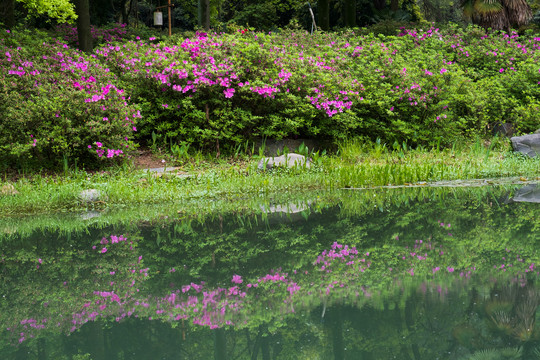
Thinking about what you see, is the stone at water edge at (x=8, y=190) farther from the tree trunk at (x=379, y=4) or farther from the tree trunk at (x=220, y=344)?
the tree trunk at (x=379, y=4)

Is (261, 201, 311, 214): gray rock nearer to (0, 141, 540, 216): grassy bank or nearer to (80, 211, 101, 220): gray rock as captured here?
(0, 141, 540, 216): grassy bank

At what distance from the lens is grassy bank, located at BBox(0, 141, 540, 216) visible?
877 cm

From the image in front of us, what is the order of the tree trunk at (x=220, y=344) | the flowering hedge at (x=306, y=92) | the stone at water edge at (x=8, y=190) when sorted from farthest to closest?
1. the flowering hedge at (x=306, y=92)
2. the stone at water edge at (x=8, y=190)
3. the tree trunk at (x=220, y=344)

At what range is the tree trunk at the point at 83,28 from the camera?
50.1 ft

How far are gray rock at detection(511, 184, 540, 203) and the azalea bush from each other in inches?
252

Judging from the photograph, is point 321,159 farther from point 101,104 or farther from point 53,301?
point 53,301

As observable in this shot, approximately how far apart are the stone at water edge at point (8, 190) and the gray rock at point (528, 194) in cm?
708

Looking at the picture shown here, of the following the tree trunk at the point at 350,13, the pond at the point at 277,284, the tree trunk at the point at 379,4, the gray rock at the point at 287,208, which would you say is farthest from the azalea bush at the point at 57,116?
the tree trunk at the point at 379,4

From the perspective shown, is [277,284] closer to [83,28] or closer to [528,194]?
[528,194]

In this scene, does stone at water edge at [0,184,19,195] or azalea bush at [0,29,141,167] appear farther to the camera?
azalea bush at [0,29,141,167]

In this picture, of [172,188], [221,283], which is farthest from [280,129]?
[221,283]

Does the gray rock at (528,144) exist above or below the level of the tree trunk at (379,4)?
below

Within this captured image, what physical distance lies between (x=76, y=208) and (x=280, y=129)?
4924mm

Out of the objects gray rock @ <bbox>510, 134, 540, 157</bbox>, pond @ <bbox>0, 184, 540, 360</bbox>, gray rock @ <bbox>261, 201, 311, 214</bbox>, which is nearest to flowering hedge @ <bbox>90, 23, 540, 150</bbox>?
gray rock @ <bbox>510, 134, 540, 157</bbox>
